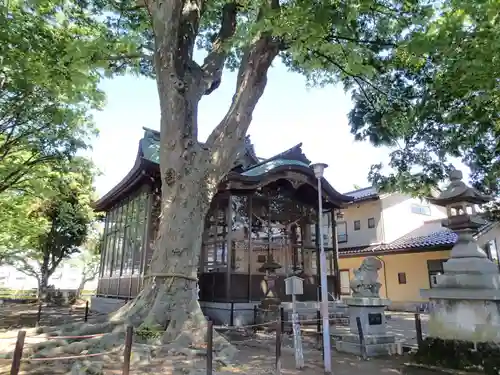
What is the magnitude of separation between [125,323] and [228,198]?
622cm

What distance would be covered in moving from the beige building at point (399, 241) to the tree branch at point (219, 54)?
12.4m

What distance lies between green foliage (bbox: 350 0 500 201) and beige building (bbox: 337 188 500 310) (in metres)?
8.37

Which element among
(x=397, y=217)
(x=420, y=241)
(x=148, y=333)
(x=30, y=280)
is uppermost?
(x=397, y=217)

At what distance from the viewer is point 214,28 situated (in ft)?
41.9

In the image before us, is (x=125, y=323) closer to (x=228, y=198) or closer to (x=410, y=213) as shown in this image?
(x=228, y=198)

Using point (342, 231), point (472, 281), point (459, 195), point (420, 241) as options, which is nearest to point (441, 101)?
point (459, 195)

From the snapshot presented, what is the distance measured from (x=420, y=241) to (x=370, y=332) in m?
13.6

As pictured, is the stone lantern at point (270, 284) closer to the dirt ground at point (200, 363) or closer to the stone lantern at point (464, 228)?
the dirt ground at point (200, 363)

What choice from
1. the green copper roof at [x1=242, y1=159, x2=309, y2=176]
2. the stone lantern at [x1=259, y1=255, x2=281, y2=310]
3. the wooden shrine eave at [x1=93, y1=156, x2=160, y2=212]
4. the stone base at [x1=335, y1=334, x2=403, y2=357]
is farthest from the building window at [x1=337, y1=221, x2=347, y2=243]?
the stone base at [x1=335, y1=334, x2=403, y2=357]

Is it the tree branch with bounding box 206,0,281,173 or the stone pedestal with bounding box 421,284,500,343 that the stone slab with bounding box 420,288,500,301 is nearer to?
the stone pedestal with bounding box 421,284,500,343

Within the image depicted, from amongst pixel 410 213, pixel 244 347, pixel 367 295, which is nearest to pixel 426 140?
pixel 367 295

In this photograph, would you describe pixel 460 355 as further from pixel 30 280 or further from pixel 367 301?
pixel 30 280

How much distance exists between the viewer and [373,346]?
307 inches

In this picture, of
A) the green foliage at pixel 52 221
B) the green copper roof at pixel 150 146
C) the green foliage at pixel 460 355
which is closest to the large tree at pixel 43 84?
the green copper roof at pixel 150 146
